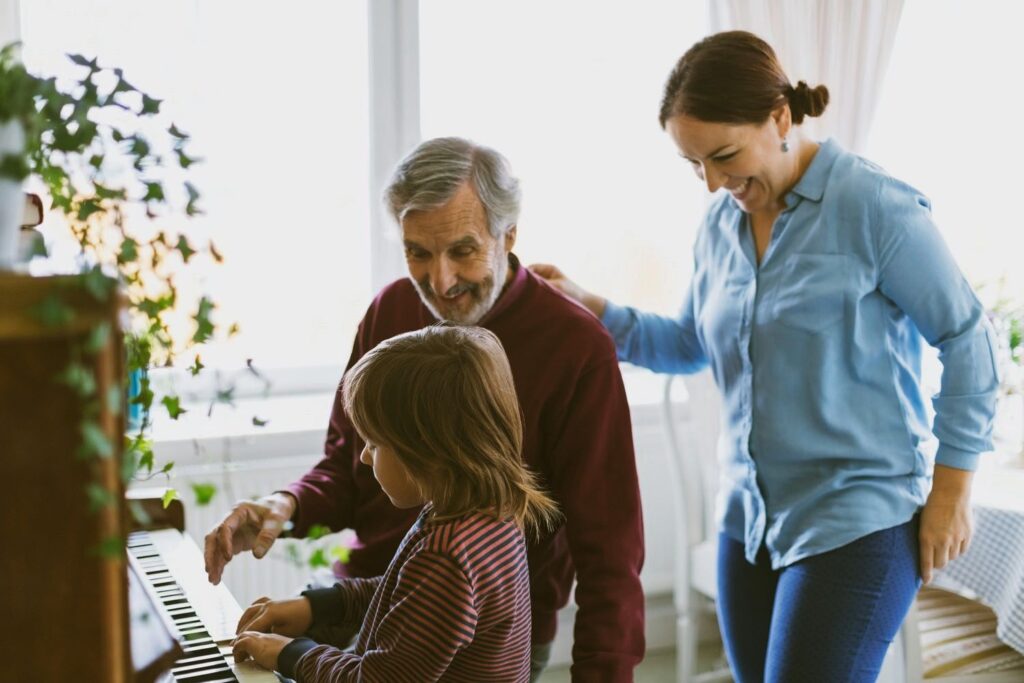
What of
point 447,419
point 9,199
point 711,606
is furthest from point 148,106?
point 711,606

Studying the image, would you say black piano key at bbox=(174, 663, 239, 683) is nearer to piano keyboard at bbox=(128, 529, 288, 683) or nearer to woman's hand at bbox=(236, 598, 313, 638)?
piano keyboard at bbox=(128, 529, 288, 683)

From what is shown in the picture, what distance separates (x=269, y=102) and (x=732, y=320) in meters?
1.60

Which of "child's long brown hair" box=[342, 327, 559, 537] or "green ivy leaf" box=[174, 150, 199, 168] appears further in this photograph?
"child's long brown hair" box=[342, 327, 559, 537]

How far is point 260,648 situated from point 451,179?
2.37ft

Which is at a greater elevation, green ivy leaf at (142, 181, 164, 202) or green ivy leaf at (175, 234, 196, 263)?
green ivy leaf at (142, 181, 164, 202)

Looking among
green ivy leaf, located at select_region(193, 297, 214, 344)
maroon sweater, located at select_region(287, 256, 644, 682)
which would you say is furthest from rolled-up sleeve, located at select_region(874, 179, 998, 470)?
green ivy leaf, located at select_region(193, 297, 214, 344)

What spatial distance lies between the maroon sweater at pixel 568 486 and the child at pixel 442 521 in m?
0.15

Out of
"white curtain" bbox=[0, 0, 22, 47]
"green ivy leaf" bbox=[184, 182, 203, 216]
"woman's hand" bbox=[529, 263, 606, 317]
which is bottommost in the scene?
"woman's hand" bbox=[529, 263, 606, 317]

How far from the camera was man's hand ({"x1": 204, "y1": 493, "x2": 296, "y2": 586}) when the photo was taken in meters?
1.52

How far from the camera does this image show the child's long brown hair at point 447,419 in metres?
1.34

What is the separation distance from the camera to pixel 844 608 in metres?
1.68

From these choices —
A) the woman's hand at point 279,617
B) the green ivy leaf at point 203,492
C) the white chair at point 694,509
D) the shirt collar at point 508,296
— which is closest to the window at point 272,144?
the white chair at point 694,509

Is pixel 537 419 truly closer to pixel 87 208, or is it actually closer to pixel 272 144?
pixel 87 208

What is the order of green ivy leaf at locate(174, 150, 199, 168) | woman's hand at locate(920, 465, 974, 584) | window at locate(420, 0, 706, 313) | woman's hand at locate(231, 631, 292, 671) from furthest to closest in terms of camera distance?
window at locate(420, 0, 706, 313) → woman's hand at locate(920, 465, 974, 584) → woman's hand at locate(231, 631, 292, 671) → green ivy leaf at locate(174, 150, 199, 168)
